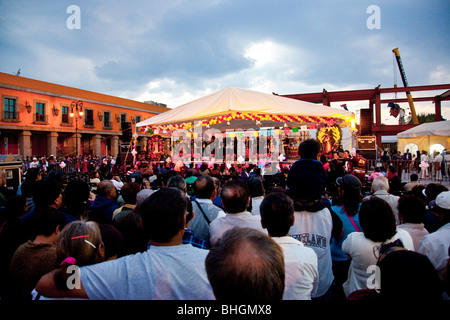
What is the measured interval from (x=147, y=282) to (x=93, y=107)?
3434 cm

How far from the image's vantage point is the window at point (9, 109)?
78.7 feet

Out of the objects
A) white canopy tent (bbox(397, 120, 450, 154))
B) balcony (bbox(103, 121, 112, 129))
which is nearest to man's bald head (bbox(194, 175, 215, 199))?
white canopy tent (bbox(397, 120, 450, 154))

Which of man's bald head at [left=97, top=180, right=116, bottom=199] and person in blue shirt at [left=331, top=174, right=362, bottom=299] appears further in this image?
man's bald head at [left=97, top=180, right=116, bottom=199]

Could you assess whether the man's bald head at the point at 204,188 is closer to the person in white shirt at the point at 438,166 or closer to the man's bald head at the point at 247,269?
the man's bald head at the point at 247,269

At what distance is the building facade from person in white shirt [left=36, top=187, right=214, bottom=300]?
23036 millimetres

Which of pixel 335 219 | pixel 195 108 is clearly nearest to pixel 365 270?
pixel 335 219

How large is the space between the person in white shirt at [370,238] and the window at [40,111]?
3139 cm

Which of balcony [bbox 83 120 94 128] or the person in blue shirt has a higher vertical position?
balcony [bbox 83 120 94 128]

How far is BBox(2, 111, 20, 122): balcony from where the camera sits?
23906 mm

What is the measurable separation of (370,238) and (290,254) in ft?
2.59

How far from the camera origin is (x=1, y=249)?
2463mm

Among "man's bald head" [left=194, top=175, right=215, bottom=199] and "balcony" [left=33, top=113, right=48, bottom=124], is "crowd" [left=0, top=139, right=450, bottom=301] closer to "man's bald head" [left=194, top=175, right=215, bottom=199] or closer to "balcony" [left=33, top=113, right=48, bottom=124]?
"man's bald head" [left=194, top=175, right=215, bottom=199]

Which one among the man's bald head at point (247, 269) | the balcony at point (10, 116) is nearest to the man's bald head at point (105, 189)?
the man's bald head at point (247, 269)

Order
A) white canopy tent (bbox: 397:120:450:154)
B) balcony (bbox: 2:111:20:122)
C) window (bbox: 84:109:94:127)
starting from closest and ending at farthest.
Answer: white canopy tent (bbox: 397:120:450:154) < balcony (bbox: 2:111:20:122) < window (bbox: 84:109:94:127)
